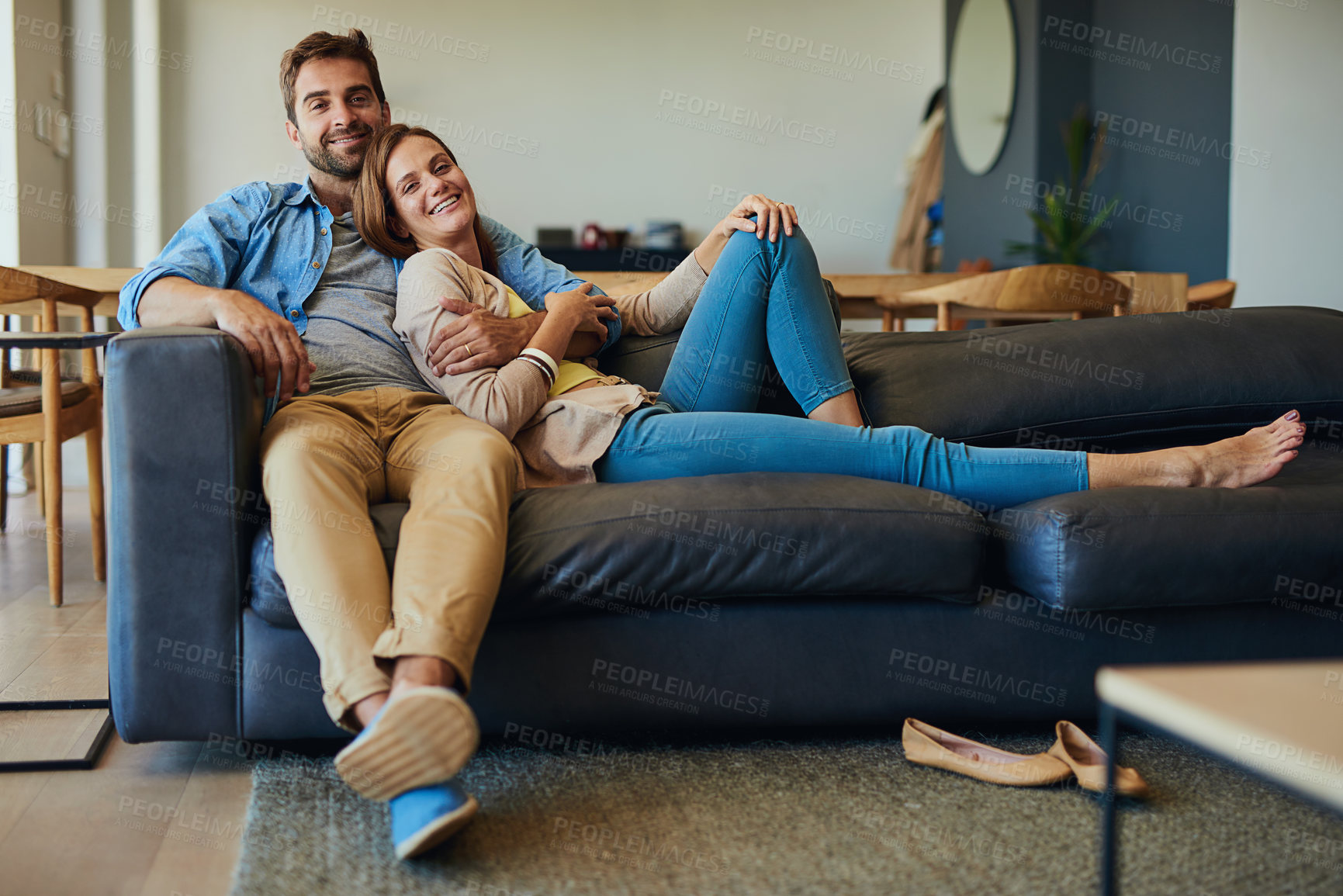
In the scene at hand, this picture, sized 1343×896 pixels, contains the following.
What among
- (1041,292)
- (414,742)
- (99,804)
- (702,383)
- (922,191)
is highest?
(922,191)

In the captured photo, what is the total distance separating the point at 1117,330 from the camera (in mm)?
1975

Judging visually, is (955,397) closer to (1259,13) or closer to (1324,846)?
(1324,846)

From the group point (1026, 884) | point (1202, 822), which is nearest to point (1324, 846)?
point (1202, 822)

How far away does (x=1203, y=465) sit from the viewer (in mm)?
1586

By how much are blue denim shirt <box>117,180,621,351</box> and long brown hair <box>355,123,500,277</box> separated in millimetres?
44

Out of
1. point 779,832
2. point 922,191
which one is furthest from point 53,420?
point 922,191

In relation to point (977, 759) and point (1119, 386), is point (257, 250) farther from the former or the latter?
point (1119, 386)

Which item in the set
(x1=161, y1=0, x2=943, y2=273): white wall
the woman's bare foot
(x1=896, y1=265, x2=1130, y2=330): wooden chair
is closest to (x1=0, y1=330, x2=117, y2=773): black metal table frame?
the woman's bare foot

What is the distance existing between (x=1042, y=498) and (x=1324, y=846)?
22.2 inches

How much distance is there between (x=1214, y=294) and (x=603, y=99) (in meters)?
3.46

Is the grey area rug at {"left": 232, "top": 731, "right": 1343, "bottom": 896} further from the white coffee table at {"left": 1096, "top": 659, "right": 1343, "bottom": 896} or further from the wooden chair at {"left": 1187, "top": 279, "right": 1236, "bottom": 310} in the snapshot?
the wooden chair at {"left": 1187, "top": 279, "right": 1236, "bottom": 310}

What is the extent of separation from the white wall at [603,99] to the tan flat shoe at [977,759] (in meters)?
4.47

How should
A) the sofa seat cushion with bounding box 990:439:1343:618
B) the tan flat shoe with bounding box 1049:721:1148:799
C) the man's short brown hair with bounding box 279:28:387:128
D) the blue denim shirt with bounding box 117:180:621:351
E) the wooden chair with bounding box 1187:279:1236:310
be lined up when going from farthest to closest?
the wooden chair with bounding box 1187:279:1236:310, the man's short brown hair with bounding box 279:28:387:128, the blue denim shirt with bounding box 117:180:621:351, the sofa seat cushion with bounding box 990:439:1343:618, the tan flat shoe with bounding box 1049:721:1148:799

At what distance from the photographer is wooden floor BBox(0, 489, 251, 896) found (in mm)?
1123
